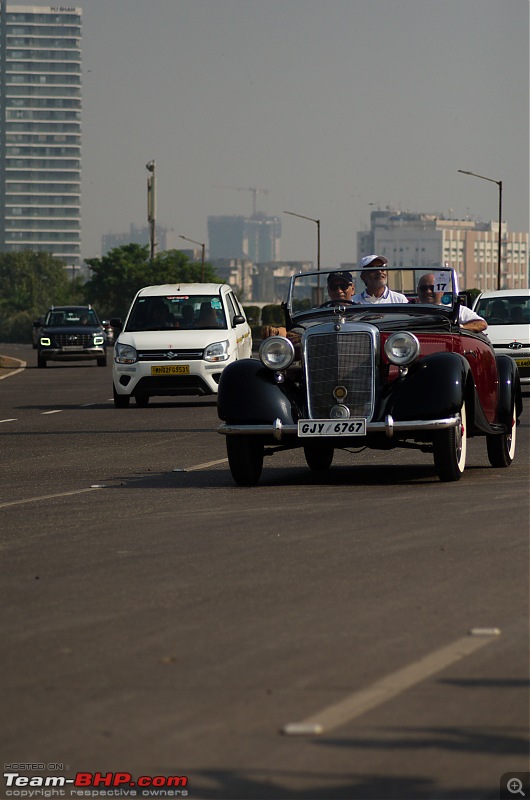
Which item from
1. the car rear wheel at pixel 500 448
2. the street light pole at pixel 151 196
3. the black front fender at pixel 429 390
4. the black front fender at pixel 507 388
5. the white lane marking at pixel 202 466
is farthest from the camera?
the street light pole at pixel 151 196

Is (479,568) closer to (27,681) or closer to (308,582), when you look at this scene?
(308,582)

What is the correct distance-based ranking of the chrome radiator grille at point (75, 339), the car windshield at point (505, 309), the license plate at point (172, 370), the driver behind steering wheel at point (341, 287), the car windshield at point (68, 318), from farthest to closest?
the car windshield at point (68, 318)
the chrome radiator grille at point (75, 339)
the car windshield at point (505, 309)
the license plate at point (172, 370)
the driver behind steering wheel at point (341, 287)

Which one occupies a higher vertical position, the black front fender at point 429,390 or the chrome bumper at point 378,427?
the black front fender at point 429,390

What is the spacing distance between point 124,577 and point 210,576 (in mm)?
434

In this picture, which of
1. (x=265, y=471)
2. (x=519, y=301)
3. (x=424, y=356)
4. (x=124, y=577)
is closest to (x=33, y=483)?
(x=265, y=471)

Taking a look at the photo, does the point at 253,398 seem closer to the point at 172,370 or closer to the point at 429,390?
the point at 429,390

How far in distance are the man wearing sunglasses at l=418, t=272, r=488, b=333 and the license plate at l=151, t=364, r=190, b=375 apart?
11272mm

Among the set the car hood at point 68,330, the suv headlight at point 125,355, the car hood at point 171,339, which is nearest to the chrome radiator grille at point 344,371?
the suv headlight at point 125,355

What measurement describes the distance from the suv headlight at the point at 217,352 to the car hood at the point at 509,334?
17.3 feet

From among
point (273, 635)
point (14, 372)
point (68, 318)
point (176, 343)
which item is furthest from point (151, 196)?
point (273, 635)

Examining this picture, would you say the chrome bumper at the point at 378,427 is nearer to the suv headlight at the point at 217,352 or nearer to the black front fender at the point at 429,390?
the black front fender at the point at 429,390

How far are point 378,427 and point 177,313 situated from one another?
49.3ft

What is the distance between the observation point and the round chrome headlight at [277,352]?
13.0 meters

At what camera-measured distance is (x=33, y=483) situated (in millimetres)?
13555
